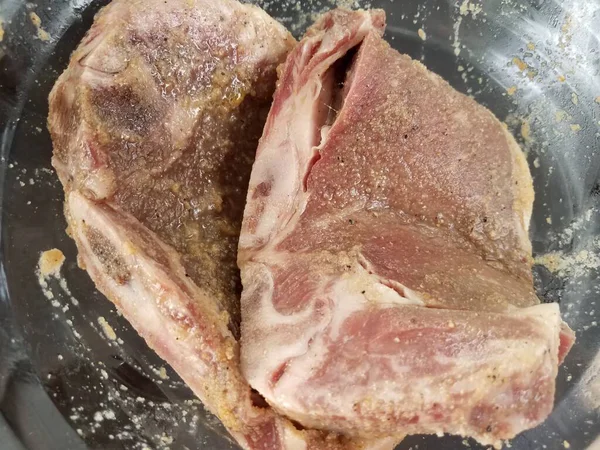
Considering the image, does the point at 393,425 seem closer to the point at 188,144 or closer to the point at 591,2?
the point at 188,144

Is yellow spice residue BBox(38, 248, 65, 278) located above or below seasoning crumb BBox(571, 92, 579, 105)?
below

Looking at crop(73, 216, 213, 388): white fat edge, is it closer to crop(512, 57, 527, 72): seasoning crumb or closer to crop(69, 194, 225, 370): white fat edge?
crop(69, 194, 225, 370): white fat edge

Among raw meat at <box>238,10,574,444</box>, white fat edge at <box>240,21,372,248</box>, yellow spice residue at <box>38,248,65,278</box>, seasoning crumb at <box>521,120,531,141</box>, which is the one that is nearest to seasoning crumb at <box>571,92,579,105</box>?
seasoning crumb at <box>521,120,531,141</box>

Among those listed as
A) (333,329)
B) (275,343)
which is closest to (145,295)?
(275,343)

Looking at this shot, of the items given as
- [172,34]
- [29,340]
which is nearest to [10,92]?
[172,34]

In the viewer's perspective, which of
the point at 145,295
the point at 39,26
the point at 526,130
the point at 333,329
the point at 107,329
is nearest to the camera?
the point at 333,329

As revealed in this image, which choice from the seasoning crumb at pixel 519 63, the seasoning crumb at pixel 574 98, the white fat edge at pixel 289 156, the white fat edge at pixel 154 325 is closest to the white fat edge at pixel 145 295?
the white fat edge at pixel 154 325

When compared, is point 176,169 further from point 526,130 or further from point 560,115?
point 560,115
